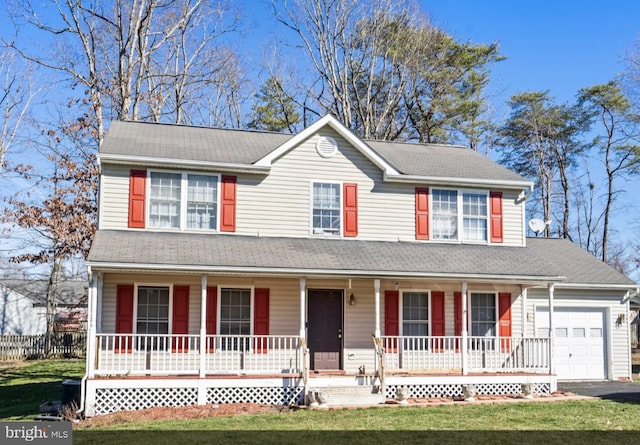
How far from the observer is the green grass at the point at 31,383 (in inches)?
641

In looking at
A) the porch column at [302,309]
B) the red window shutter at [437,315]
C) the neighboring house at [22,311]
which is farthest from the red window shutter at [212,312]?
the neighboring house at [22,311]

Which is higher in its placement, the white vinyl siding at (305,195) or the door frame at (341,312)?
the white vinyl siding at (305,195)

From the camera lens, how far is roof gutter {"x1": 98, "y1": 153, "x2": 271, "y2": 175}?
53.9 feet

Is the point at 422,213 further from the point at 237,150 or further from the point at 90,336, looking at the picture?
the point at 90,336

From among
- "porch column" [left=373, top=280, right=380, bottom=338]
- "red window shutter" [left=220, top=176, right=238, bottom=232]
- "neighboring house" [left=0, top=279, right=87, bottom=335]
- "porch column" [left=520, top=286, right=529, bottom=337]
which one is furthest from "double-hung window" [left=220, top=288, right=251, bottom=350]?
"neighboring house" [left=0, top=279, right=87, bottom=335]

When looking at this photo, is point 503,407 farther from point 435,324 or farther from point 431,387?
point 435,324

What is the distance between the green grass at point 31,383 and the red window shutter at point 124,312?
239 cm

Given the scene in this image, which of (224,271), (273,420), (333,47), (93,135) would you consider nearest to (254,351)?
(224,271)

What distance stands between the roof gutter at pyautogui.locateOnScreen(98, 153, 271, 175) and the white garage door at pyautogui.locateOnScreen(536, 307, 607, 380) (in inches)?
362

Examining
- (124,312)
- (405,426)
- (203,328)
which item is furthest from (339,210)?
(405,426)

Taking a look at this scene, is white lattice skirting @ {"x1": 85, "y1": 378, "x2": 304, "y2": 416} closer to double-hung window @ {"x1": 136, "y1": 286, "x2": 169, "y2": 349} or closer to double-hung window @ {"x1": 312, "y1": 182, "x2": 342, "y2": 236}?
double-hung window @ {"x1": 136, "y1": 286, "x2": 169, "y2": 349}

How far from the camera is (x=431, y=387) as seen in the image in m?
16.2

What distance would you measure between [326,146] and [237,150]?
93.8 inches

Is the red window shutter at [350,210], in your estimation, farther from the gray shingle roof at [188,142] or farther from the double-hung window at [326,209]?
the gray shingle roof at [188,142]
